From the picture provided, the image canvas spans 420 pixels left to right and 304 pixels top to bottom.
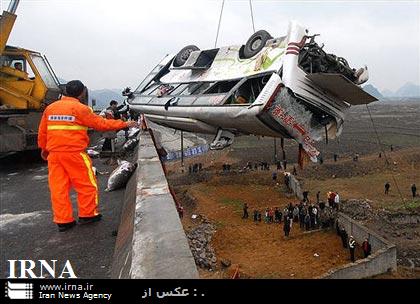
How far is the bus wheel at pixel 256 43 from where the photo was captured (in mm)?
7988

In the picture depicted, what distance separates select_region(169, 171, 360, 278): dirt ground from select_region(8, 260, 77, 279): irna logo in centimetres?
1019

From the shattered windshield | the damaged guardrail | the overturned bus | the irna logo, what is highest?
the shattered windshield

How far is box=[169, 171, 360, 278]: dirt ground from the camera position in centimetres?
1338

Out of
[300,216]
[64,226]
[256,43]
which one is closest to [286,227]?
[300,216]

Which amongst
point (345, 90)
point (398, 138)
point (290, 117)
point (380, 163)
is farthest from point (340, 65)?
point (398, 138)

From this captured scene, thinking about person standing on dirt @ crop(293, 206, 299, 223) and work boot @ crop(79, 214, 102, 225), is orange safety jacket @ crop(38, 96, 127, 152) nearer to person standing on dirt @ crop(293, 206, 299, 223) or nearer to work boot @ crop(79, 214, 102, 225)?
work boot @ crop(79, 214, 102, 225)

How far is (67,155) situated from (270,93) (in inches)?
154

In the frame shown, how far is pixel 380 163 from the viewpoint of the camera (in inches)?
1195

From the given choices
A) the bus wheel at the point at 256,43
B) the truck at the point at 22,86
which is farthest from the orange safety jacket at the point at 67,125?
the bus wheel at the point at 256,43

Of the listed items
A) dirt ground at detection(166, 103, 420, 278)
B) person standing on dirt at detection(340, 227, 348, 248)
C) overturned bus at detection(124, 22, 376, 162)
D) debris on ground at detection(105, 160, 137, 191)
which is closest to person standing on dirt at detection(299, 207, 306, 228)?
dirt ground at detection(166, 103, 420, 278)

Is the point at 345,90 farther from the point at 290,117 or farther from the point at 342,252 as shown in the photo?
the point at 342,252

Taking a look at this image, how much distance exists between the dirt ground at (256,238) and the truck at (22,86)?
704cm

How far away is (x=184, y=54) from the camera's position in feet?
35.5

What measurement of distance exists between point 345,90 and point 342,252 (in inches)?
388
